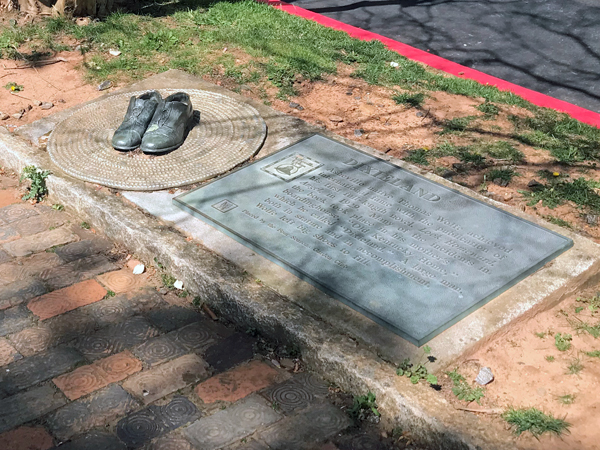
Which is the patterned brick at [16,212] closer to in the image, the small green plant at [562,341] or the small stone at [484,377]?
the small stone at [484,377]

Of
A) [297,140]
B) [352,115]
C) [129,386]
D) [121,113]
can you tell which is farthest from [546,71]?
[129,386]

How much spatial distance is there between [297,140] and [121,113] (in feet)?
4.27

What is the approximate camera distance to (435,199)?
3.84 meters

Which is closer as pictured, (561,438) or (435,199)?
(561,438)

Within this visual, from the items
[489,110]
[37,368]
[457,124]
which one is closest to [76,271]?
[37,368]

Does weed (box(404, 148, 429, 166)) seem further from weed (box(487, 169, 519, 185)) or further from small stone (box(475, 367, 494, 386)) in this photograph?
small stone (box(475, 367, 494, 386))

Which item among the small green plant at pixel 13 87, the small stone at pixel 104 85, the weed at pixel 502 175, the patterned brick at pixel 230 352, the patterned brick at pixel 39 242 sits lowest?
the patterned brick at pixel 230 352

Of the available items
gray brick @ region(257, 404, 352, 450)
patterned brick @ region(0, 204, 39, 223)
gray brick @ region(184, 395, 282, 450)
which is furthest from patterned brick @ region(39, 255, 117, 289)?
gray brick @ region(257, 404, 352, 450)

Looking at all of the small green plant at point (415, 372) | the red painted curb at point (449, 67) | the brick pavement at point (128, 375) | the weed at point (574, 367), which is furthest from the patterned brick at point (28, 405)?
the red painted curb at point (449, 67)

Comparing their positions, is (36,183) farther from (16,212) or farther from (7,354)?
(7,354)

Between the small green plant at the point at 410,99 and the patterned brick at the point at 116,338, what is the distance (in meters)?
2.86

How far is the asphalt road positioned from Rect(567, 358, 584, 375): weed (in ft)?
11.1

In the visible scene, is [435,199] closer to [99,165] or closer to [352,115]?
[352,115]

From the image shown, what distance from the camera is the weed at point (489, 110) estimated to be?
5223 millimetres
